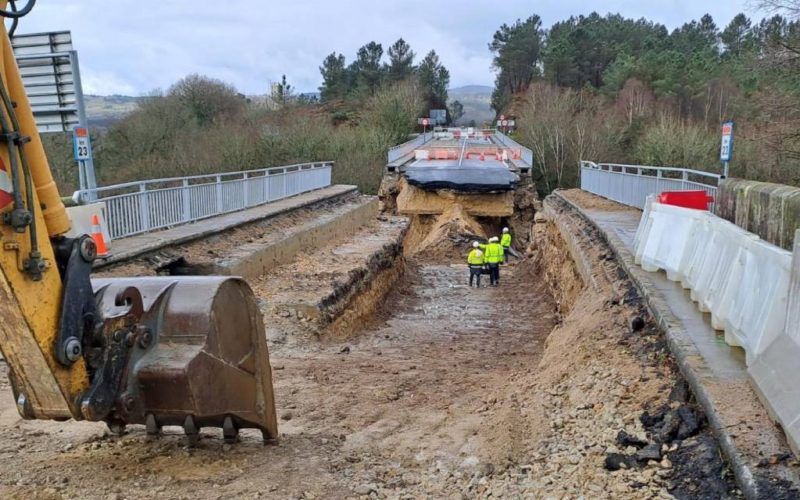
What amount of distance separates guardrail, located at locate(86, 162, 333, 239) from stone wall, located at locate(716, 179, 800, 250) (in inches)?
371

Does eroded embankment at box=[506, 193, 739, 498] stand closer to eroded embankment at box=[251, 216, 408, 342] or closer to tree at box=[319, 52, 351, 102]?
eroded embankment at box=[251, 216, 408, 342]

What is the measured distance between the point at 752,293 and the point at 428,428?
2.83 metres

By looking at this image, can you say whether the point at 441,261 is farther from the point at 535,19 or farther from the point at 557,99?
the point at 535,19

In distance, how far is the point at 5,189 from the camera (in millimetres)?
3152

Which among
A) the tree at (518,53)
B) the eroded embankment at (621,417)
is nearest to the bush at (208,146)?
the eroded embankment at (621,417)

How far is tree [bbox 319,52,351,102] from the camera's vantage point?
97.8 metres

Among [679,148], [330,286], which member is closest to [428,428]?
[330,286]

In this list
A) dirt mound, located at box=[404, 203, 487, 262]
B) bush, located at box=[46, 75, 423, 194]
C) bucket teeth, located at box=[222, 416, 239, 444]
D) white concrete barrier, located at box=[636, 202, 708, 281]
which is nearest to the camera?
bucket teeth, located at box=[222, 416, 239, 444]

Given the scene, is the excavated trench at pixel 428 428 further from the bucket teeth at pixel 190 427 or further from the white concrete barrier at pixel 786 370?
the white concrete barrier at pixel 786 370

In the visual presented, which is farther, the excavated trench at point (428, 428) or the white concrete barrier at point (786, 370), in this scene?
the excavated trench at point (428, 428)

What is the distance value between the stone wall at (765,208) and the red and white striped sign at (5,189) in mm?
6691

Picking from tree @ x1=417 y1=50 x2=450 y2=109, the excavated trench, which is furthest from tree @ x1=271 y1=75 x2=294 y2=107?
the excavated trench

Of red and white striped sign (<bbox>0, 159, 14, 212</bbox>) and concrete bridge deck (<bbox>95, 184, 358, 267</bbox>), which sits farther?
concrete bridge deck (<bbox>95, 184, 358, 267</bbox>)

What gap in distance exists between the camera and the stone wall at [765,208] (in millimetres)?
6996
